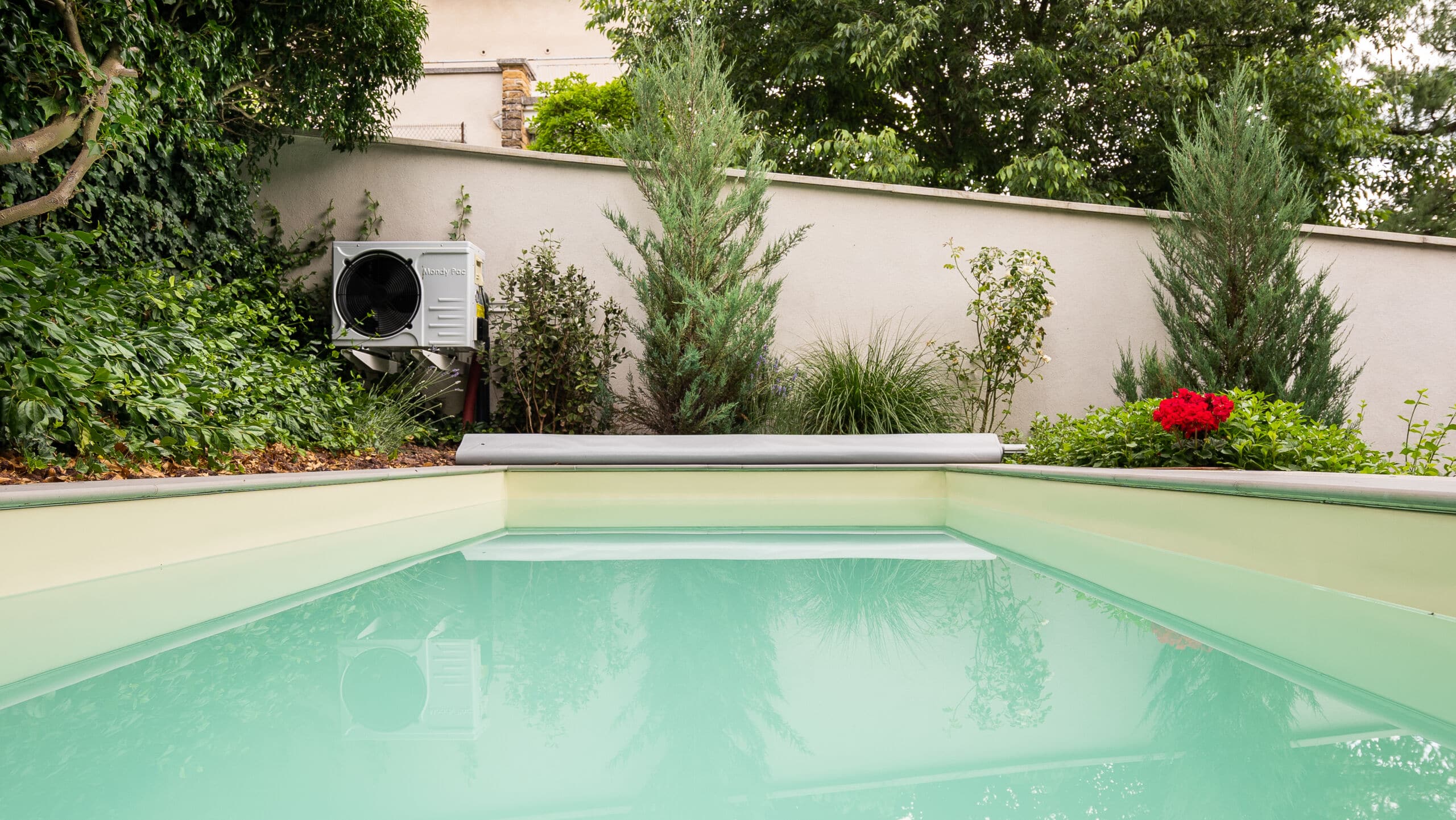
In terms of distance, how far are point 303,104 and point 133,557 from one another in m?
3.34

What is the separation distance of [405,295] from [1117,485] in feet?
13.5

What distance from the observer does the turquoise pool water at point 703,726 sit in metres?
1.00

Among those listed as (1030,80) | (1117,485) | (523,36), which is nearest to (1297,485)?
(1117,485)

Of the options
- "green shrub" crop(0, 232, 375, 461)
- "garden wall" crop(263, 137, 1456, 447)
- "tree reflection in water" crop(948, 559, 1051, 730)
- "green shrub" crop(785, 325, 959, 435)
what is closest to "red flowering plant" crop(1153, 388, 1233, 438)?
"tree reflection in water" crop(948, 559, 1051, 730)

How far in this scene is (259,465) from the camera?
11.1 feet

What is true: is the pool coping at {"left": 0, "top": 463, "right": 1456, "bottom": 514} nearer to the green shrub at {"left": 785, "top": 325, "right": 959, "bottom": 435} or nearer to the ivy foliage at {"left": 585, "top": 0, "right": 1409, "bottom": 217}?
the green shrub at {"left": 785, "top": 325, "right": 959, "bottom": 435}

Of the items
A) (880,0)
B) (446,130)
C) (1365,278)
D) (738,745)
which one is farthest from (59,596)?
(446,130)

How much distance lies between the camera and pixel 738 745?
3.93ft

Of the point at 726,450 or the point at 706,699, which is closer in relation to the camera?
the point at 706,699

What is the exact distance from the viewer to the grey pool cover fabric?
4.56 metres

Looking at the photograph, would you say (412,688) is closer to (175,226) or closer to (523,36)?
(175,226)

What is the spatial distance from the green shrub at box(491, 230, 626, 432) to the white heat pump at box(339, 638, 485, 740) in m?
3.38

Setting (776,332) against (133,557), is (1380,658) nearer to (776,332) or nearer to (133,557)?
(133,557)

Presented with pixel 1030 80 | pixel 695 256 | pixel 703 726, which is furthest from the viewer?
pixel 1030 80
